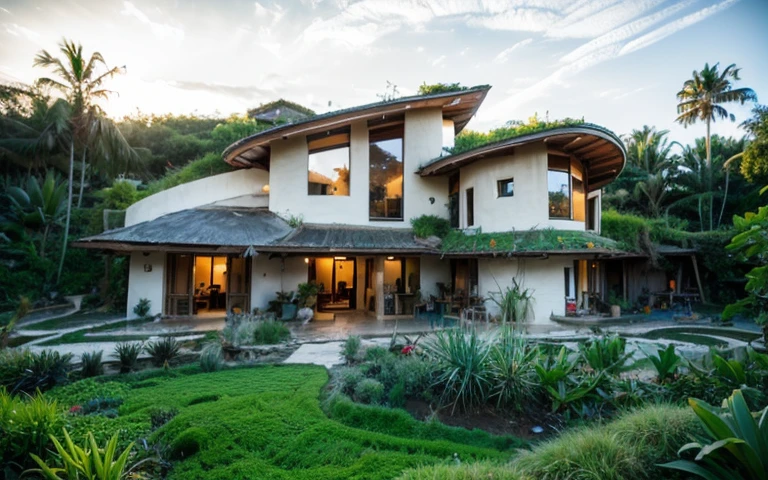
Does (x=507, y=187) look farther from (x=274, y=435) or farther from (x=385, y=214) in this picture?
(x=274, y=435)

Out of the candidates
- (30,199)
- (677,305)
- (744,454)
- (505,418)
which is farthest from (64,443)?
(677,305)

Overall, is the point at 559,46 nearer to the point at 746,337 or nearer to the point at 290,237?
the point at 746,337

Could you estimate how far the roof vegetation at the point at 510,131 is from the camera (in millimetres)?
11766

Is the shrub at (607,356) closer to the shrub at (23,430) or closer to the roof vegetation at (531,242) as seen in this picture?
the roof vegetation at (531,242)

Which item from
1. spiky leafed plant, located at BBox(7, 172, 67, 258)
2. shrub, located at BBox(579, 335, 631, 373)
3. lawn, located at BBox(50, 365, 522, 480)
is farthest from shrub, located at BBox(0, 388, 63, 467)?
spiky leafed plant, located at BBox(7, 172, 67, 258)

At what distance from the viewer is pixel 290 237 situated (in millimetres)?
12070

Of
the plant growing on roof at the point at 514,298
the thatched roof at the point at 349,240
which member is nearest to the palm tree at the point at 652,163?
the plant growing on roof at the point at 514,298

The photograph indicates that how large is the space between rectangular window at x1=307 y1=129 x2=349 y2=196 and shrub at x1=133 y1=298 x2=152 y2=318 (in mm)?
6804

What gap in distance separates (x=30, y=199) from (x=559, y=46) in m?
23.1

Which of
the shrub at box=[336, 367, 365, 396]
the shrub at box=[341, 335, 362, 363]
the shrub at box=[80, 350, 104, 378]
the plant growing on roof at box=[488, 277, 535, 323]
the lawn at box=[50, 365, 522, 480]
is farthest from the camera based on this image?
the plant growing on roof at box=[488, 277, 535, 323]

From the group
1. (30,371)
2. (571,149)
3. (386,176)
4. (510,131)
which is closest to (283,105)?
(386,176)

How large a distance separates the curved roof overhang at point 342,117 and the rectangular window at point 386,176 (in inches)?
35.0

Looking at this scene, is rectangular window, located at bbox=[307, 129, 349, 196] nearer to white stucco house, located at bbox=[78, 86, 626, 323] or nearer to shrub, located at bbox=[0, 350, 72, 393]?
white stucco house, located at bbox=[78, 86, 626, 323]

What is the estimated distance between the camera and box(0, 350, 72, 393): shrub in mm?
5492
